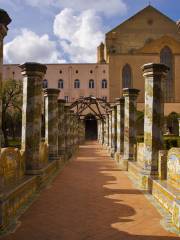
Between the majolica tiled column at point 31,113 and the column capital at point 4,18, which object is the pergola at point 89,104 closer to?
the majolica tiled column at point 31,113

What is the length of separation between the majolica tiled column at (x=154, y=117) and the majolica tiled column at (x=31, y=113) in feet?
11.0

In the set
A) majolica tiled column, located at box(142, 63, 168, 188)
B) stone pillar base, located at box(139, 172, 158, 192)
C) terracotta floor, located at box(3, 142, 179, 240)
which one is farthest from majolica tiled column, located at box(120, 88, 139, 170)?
stone pillar base, located at box(139, 172, 158, 192)

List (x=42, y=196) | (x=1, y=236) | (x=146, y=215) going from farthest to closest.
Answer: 1. (x=42, y=196)
2. (x=146, y=215)
3. (x=1, y=236)

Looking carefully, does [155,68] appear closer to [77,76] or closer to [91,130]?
[77,76]

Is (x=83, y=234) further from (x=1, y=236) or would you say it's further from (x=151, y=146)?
(x=151, y=146)

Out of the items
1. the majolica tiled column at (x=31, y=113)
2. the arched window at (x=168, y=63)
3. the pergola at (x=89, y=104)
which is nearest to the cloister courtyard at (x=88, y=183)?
the majolica tiled column at (x=31, y=113)

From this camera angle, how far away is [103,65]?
56.8m

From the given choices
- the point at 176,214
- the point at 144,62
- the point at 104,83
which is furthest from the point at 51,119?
the point at 144,62

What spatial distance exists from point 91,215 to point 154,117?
13.8ft

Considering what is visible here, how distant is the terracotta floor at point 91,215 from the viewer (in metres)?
6.20

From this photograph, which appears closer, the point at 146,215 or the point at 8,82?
the point at 146,215

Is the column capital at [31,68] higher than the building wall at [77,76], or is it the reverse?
the building wall at [77,76]

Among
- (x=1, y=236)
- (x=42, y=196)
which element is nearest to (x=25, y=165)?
(x=42, y=196)

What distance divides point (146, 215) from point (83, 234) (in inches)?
75.1
